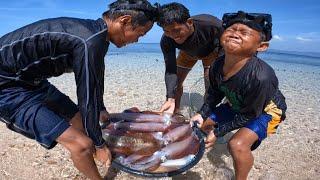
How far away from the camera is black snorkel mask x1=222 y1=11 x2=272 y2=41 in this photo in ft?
12.8

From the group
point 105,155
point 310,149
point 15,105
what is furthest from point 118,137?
point 310,149

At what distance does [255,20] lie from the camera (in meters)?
3.89

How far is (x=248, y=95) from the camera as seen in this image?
3.90 metres

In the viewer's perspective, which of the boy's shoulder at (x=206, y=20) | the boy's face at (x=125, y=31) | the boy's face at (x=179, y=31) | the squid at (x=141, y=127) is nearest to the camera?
the boy's face at (x=125, y=31)

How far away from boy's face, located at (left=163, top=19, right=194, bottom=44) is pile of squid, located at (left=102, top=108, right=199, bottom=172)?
1224 mm

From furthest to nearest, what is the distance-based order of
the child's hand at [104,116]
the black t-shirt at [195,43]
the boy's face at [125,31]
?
1. the black t-shirt at [195,43]
2. the child's hand at [104,116]
3. the boy's face at [125,31]

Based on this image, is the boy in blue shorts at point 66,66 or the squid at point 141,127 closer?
the boy in blue shorts at point 66,66

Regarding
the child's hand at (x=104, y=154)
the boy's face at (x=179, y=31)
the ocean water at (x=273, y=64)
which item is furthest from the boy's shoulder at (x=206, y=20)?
the ocean water at (x=273, y=64)

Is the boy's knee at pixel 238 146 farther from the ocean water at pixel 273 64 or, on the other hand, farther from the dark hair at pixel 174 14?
the ocean water at pixel 273 64

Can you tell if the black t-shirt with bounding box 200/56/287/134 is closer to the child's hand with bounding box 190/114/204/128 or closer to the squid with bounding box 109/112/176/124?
the child's hand with bounding box 190/114/204/128

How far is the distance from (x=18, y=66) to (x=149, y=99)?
5314mm

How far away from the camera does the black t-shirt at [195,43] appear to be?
5.70 meters

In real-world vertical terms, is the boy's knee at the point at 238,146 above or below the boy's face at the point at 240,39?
below

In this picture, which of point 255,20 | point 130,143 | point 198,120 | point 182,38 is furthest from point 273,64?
point 130,143
